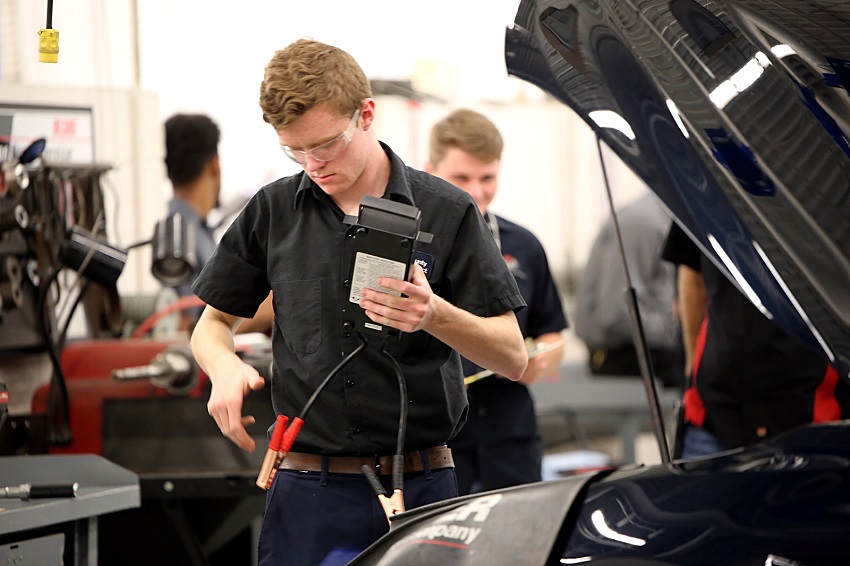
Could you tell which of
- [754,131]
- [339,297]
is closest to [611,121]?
[754,131]

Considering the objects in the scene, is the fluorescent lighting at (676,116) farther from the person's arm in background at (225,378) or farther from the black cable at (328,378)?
the person's arm in background at (225,378)

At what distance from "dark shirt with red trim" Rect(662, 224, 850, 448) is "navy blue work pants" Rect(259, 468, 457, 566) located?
1194mm

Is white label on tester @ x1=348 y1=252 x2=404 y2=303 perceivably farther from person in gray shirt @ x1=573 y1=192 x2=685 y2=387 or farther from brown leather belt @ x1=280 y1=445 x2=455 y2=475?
person in gray shirt @ x1=573 y1=192 x2=685 y2=387

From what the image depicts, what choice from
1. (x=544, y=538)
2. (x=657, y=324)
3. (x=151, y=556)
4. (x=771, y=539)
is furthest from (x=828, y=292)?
(x=657, y=324)

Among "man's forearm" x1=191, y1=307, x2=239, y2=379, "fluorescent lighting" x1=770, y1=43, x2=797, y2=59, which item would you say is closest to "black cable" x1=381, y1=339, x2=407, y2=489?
"man's forearm" x1=191, y1=307, x2=239, y2=379

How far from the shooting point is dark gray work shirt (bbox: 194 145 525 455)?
189 cm

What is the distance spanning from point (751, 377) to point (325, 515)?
4.52ft

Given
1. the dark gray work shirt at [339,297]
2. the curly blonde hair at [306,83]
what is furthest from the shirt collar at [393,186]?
the curly blonde hair at [306,83]

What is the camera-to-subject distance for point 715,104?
4.66 feet

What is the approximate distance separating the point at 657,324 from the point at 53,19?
3987mm

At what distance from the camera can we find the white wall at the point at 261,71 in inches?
110

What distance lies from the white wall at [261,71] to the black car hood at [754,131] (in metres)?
0.37

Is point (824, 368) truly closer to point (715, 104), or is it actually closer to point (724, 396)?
point (724, 396)

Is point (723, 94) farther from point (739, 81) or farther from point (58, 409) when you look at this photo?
point (58, 409)
